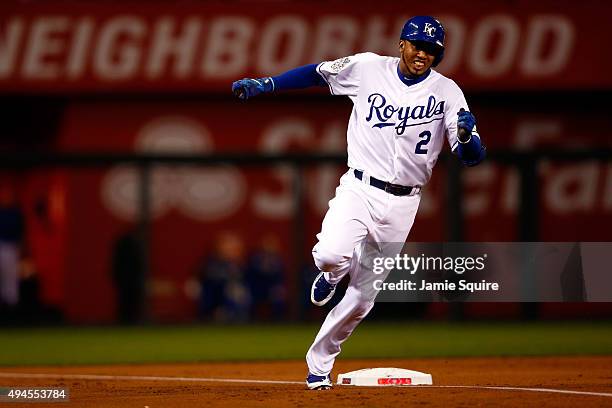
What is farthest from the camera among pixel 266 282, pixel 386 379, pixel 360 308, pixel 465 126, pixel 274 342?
pixel 266 282

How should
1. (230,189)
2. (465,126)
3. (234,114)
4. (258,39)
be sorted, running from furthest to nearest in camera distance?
(234,114) < (230,189) < (258,39) < (465,126)

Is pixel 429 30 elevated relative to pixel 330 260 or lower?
elevated

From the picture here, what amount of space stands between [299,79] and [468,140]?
1174 mm

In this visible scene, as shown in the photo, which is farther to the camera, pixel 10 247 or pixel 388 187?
pixel 10 247

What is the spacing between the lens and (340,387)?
6.97m

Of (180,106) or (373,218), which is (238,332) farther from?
(373,218)

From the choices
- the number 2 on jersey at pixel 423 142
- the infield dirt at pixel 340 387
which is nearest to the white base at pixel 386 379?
the infield dirt at pixel 340 387

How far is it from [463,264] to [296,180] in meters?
5.74

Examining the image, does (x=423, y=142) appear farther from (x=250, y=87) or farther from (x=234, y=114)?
(x=234, y=114)

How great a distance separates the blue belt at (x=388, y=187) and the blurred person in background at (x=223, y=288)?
850 cm

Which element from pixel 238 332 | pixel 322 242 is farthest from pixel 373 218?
pixel 238 332

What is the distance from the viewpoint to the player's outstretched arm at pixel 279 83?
6.82 meters

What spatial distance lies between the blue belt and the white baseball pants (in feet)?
0.08

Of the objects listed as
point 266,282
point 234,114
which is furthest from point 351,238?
point 234,114
